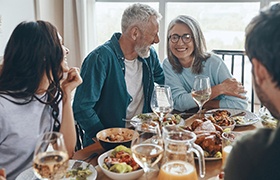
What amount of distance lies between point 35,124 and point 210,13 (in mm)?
2454

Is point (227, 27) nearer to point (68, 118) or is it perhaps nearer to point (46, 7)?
point (46, 7)

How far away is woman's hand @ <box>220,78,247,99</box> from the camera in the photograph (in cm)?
201

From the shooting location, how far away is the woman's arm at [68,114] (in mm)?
1531

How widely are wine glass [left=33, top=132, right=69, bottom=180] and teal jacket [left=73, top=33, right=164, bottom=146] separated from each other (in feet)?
3.27

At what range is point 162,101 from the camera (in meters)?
1.58

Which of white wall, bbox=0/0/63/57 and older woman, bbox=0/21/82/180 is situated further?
white wall, bbox=0/0/63/57

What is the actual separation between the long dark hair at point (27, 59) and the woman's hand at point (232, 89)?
1020 millimetres

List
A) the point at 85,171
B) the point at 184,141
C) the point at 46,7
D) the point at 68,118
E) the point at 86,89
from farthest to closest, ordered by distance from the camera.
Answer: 1. the point at 46,7
2. the point at 86,89
3. the point at 68,118
4. the point at 85,171
5. the point at 184,141

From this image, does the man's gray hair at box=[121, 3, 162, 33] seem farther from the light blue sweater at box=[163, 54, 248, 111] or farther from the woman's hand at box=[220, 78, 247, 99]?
the woman's hand at box=[220, 78, 247, 99]

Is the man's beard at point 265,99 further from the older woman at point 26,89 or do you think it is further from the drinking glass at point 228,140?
the older woman at point 26,89

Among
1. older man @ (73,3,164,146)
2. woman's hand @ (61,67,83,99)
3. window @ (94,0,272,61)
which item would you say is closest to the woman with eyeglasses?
older man @ (73,3,164,146)

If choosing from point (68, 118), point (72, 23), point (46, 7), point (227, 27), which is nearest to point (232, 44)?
point (227, 27)

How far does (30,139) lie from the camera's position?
1.41 meters

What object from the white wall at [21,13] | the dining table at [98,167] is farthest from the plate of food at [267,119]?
the white wall at [21,13]
